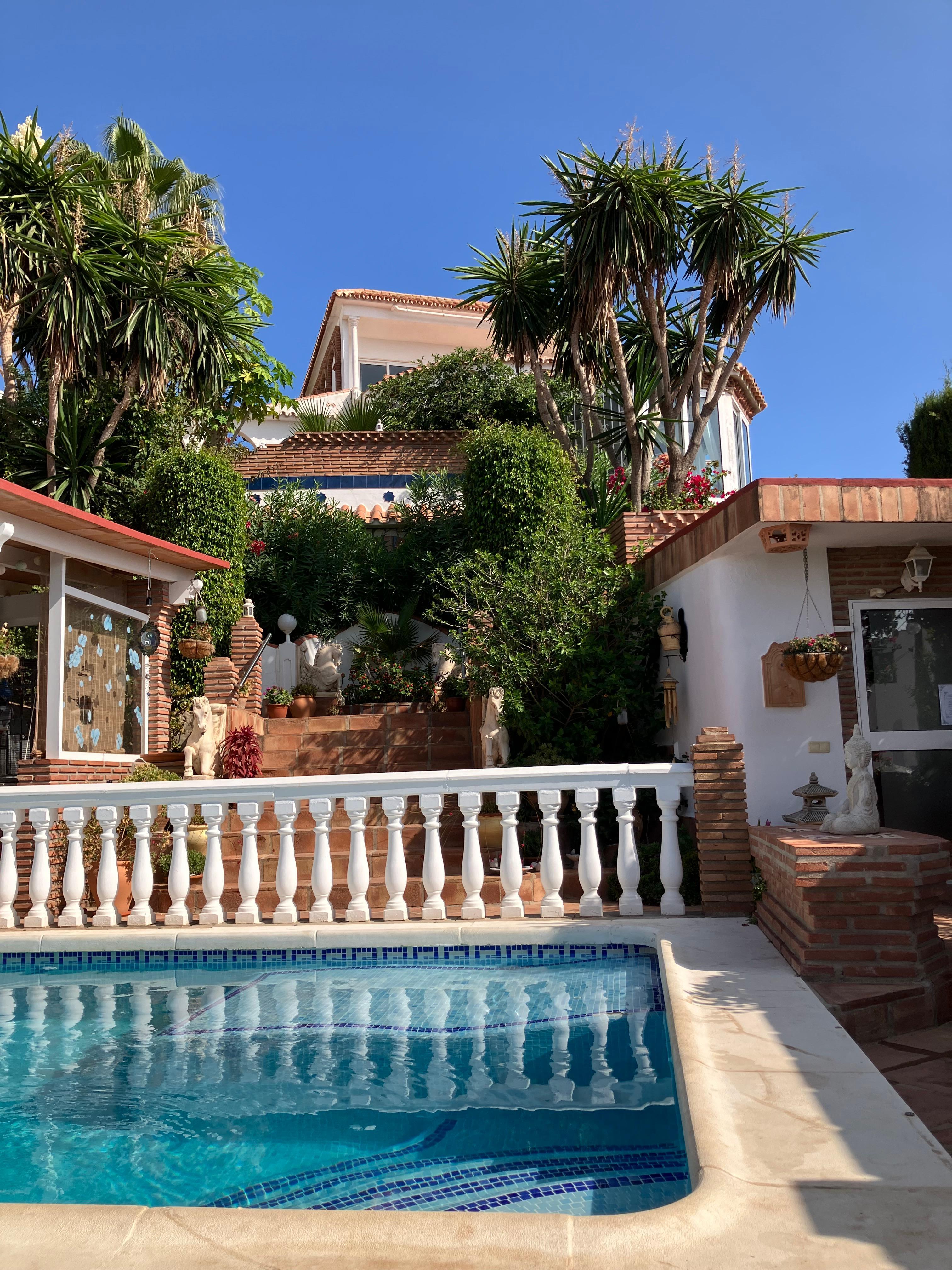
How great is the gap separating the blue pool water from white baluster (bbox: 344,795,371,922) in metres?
0.47

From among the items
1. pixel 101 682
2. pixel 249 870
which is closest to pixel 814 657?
pixel 249 870

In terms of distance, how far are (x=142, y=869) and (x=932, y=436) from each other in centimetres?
1306

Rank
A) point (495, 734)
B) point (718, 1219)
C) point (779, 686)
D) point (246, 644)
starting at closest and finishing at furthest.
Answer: point (718, 1219) → point (779, 686) → point (495, 734) → point (246, 644)

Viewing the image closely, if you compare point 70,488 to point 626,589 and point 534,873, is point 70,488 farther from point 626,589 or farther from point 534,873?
point 534,873

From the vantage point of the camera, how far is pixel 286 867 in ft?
21.9

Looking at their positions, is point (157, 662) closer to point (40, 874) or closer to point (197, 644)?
point (197, 644)

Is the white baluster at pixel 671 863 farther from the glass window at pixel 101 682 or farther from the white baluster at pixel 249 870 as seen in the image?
the glass window at pixel 101 682

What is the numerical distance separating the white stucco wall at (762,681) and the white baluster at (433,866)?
9.24ft

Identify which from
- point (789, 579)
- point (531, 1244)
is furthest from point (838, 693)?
point (531, 1244)

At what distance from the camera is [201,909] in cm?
737

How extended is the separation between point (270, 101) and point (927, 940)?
1223cm

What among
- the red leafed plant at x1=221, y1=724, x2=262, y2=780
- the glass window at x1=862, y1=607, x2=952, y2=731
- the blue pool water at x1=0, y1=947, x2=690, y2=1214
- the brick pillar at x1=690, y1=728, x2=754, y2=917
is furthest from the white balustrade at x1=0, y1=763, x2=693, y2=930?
the red leafed plant at x1=221, y1=724, x2=262, y2=780

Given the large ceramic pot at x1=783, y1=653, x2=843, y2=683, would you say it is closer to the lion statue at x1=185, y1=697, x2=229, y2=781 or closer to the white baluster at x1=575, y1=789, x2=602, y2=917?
the white baluster at x1=575, y1=789, x2=602, y2=917

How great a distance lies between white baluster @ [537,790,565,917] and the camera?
257 inches
